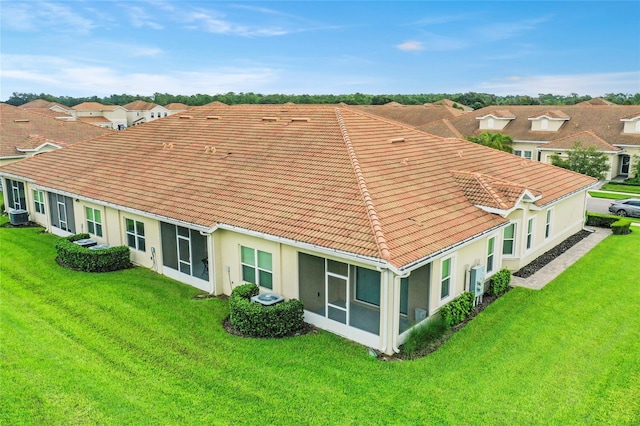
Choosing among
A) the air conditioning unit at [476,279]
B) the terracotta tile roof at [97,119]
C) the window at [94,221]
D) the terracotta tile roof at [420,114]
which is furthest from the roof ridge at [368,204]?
the terracotta tile roof at [97,119]

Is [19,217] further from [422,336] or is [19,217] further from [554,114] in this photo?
[554,114]

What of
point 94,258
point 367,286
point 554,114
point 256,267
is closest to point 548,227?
point 367,286

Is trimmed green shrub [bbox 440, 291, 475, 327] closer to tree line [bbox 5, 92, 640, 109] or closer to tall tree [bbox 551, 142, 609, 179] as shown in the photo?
tall tree [bbox 551, 142, 609, 179]

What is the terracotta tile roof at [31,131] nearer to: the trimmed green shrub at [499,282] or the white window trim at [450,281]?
the white window trim at [450,281]

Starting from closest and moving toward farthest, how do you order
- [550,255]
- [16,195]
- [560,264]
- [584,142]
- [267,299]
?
[267,299] → [560,264] → [550,255] → [16,195] → [584,142]

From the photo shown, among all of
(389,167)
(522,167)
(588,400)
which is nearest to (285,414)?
(588,400)

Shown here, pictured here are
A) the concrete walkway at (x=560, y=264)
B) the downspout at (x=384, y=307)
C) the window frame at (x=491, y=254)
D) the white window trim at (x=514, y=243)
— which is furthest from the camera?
the white window trim at (x=514, y=243)

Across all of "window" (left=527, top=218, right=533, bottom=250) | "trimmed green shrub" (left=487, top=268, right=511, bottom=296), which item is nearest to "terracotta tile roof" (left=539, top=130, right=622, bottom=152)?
"window" (left=527, top=218, right=533, bottom=250)

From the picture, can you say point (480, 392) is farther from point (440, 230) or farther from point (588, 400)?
point (440, 230)
